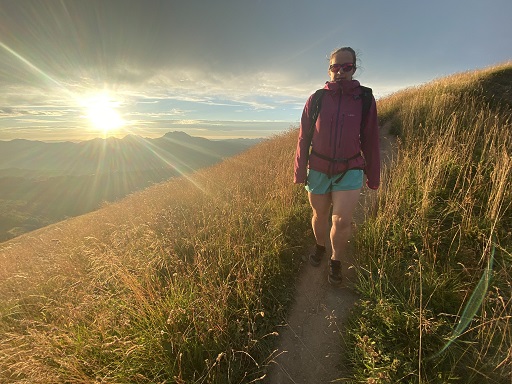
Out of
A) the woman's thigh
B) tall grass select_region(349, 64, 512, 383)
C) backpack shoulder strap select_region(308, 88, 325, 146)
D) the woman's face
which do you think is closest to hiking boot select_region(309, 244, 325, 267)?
tall grass select_region(349, 64, 512, 383)

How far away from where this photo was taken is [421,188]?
375cm

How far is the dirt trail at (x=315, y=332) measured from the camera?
236cm

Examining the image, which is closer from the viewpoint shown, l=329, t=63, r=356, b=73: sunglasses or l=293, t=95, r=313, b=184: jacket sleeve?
l=329, t=63, r=356, b=73: sunglasses

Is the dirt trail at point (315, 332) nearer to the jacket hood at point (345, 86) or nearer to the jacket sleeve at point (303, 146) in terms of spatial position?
the jacket sleeve at point (303, 146)

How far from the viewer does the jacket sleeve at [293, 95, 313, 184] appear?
290cm

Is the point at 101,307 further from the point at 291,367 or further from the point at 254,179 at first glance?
the point at 254,179

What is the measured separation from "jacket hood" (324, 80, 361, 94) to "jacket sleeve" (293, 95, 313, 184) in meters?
0.26

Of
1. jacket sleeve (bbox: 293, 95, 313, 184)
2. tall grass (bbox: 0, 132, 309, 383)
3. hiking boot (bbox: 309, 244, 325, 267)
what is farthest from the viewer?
hiking boot (bbox: 309, 244, 325, 267)

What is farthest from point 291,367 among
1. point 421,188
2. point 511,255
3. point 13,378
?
point 421,188

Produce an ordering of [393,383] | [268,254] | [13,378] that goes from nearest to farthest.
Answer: [393,383] < [13,378] < [268,254]

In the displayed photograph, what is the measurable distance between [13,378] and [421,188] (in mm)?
5398

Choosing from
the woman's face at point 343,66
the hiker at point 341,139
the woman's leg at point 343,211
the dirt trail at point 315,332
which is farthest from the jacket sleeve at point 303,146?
the dirt trail at point 315,332

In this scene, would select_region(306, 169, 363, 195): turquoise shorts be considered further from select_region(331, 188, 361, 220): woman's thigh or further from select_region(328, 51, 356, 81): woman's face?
select_region(328, 51, 356, 81): woman's face

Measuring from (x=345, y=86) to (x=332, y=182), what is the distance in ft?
3.46
